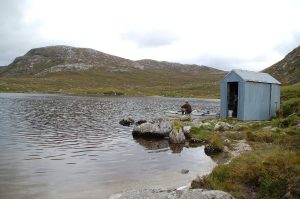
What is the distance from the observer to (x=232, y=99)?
156 ft

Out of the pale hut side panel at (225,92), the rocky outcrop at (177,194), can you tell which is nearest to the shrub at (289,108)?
the pale hut side panel at (225,92)

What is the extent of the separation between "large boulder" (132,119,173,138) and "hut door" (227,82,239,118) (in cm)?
1285

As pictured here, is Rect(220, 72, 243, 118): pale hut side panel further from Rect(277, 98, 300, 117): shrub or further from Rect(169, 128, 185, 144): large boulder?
Rect(169, 128, 185, 144): large boulder

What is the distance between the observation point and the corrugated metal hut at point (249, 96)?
42.5 m

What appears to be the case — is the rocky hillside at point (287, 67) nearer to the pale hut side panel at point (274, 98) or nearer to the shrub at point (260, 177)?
the pale hut side panel at point (274, 98)

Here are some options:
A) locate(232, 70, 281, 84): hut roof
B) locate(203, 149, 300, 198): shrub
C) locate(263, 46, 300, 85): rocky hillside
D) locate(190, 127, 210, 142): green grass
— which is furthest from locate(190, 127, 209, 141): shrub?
locate(263, 46, 300, 85): rocky hillside

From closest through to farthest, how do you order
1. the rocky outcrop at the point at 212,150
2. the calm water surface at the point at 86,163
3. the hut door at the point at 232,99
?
1. the calm water surface at the point at 86,163
2. the rocky outcrop at the point at 212,150
3. the hut door at the point at 232,99

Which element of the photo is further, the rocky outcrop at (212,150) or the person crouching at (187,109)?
the person crouching at (187,109)

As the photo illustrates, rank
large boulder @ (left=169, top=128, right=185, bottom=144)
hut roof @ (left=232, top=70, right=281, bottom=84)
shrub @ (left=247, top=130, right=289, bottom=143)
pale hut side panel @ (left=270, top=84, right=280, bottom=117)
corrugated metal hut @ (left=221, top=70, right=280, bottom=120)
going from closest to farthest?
1. shrub @ (left=247, top=130, right=289, bottom=143)
2. large boulder @ (left=169, top=128, right=185, bottom=144)
3. corrugated metal hut @ (left=221, top=70, right=280, bottom=120)
4. hut roof @ (left=232, top=70, right=281, bottom=84)
5. pale hut side panel @ (left=270, top=84, right=280, bottom=117)

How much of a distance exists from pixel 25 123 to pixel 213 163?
27922mm

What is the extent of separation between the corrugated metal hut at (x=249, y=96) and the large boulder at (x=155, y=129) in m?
11.4

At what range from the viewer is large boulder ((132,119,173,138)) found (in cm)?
3497

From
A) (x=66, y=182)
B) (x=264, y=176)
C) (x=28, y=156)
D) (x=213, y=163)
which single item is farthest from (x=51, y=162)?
(x=264, y=176)

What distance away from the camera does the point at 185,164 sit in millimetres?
23766
